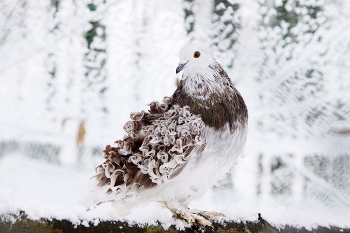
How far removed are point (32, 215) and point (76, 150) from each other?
2.47ft

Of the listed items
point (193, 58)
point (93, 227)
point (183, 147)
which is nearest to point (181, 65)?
point (193, 58)

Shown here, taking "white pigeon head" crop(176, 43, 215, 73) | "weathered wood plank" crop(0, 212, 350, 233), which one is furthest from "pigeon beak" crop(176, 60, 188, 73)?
"weathered wood plank" crop(0, 212, 350, 233)

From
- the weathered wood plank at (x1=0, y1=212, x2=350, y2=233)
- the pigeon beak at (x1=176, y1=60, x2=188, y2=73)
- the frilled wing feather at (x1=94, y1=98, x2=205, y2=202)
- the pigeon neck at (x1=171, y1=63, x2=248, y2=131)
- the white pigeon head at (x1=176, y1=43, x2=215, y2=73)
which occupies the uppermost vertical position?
the white pigeon head at (x1=176, y1=43, x2=215, y2=73)

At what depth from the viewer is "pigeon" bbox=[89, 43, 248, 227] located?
0.68m

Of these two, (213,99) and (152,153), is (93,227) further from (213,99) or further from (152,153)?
(213,99)

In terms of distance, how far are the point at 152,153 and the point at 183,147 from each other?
0.19 ft

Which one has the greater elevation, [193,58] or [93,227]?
[193,58]

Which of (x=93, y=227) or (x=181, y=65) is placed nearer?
(x=93, y=227)

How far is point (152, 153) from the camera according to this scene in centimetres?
68

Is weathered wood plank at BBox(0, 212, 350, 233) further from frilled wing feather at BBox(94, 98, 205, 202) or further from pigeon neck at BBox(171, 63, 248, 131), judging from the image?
pigeon neck at BBox(171, 63, 248, 131)

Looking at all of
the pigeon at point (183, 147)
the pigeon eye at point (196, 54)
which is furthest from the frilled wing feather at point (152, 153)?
the pigeon eye at point (196, 54)

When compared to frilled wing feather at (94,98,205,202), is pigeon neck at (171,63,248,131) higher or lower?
higher

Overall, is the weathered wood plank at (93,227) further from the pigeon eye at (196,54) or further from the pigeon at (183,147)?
the pigeon eye at (196,54)

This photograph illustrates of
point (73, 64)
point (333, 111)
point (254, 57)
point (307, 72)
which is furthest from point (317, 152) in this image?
point (73, 64)
